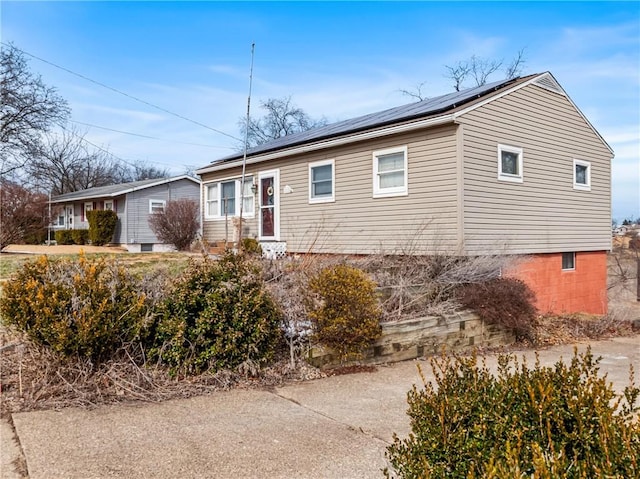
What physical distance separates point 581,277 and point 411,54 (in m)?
7.56

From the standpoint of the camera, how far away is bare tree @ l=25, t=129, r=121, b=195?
3817 centimetres

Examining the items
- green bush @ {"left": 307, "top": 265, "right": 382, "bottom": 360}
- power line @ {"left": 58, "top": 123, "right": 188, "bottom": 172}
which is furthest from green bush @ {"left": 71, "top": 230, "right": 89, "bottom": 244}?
green bush @ {"left": 307, "top": 265, "right": 382, "bottom": 360}

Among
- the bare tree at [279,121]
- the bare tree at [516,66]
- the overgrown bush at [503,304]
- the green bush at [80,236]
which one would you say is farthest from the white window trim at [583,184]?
the bare tree at [279,121]

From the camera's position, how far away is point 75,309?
4391mm

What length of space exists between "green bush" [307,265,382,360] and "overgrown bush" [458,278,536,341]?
2.56 metres


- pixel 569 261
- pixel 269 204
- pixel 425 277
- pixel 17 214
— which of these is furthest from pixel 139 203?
pixel 569 261

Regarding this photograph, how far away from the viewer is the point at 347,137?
36.2ft

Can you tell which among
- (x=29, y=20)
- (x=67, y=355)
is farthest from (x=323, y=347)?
(x=29, y=20)

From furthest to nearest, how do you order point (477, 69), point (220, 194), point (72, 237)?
point (477, 69) → point (72, 237) → point (220, 194)

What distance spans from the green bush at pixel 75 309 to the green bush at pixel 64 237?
24388 millimetres

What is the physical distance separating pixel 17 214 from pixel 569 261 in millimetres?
17966

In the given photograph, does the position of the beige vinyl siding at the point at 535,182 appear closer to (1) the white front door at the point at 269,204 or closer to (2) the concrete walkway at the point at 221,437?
(1) the white front door at the point at 269,204

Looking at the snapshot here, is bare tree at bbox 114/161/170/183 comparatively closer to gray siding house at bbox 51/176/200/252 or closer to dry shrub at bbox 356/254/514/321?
gray siding house at bbox 51/176/200/252

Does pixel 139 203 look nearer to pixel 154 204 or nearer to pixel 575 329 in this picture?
pixel 154 204
